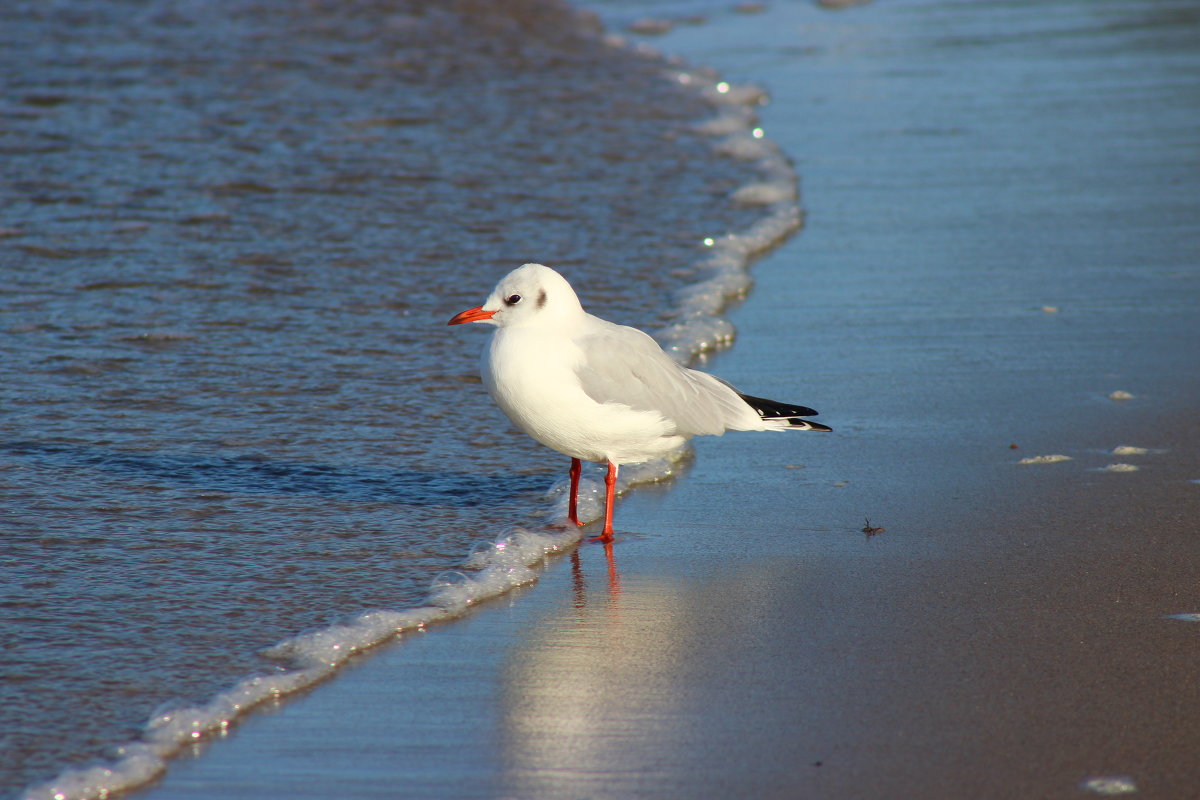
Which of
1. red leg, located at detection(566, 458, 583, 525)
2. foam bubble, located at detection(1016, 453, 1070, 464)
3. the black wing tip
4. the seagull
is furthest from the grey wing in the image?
foam bubble, located at detection(1016, 453, 1070, 464)

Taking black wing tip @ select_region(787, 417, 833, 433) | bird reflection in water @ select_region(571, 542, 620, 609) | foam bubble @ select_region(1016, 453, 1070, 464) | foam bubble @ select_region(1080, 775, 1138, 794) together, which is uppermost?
black wing tip @ select_region(787, 417, 833, 433)

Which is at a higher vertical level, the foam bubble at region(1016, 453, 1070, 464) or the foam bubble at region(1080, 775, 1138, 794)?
the foam bubble at region(1016, 453, 1070, 464)

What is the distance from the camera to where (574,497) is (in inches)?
193

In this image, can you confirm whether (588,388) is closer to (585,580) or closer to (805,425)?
(585,580)

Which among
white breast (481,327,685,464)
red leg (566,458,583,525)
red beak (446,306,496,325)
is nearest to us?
white breast (481,327,685,464)

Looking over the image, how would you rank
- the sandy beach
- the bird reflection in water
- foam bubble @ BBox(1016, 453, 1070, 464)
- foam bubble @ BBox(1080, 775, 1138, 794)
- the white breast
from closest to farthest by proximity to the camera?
foam bubble @ BBox(1080, 775, 1138, 794)
the sandy beach
the bird reflection in water
the white breast
foam bubble @ BBox(1016, 453, 1070, 464)

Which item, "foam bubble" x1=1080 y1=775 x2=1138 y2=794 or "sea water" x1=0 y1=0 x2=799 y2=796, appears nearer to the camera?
"foam bubble" x1=1080 y1=775 x2=1138 y2=794

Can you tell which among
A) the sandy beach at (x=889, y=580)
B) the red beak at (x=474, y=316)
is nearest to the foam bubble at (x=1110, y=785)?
the sandy beach at (x=889, y=580)

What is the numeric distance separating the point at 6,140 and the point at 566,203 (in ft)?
12.8

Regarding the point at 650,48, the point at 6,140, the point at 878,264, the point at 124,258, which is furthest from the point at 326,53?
the point at 878,264

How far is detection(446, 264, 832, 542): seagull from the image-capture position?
461 cm

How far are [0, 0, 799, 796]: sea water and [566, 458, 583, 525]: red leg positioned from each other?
0.07 metres

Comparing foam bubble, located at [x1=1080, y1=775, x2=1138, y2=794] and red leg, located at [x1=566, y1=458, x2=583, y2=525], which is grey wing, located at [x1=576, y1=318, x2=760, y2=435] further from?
foam bubble, located at [x1=1080, y1=775, x2=1138, y2=794]

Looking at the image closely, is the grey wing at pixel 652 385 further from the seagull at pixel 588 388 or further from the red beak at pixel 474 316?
the red beak at pixel 474 316
